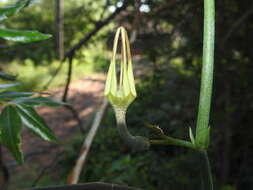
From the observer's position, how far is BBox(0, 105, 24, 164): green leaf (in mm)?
737

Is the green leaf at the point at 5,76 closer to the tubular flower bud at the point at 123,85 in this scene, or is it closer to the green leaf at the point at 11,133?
the green leaf at the point at 11,133

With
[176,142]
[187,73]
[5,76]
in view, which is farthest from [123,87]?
[187,73]

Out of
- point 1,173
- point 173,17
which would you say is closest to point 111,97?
point 1,173

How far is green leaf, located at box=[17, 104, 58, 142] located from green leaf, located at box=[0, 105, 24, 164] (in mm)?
26

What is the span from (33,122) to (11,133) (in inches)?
2.3

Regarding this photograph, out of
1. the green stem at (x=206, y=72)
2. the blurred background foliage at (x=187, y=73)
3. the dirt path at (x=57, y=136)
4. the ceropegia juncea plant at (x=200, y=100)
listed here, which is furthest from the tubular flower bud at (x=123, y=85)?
the dirt path at (x=57, y=136)

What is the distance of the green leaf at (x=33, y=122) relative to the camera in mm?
776

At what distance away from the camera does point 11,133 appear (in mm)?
740

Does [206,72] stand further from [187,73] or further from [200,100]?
[187,73]

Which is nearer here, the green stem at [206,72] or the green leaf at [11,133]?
the green stem at [206,72]

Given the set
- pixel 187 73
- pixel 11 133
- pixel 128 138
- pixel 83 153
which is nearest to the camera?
pixel 128 138

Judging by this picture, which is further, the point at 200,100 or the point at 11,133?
the point at 11,133

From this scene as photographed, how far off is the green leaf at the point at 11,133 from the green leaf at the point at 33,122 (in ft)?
0.08

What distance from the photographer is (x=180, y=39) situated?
2305 mm
